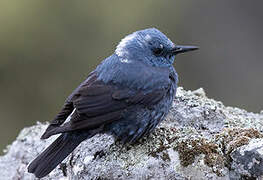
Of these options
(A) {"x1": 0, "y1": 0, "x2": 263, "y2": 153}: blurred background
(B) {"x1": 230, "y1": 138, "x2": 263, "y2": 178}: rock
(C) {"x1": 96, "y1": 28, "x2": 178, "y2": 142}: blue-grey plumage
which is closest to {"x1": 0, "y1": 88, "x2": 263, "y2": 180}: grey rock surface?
(B) {"x1": 230, "y1": 138, "x2": 263, "y2": 178}: rock

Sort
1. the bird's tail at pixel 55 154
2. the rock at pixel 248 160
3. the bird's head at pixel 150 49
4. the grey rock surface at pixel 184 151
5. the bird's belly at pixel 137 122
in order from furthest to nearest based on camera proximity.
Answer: the bird's head at pixel 150 49 < the bird's belly at pixel 137 122 < the bird's tail at pixel 55 154 < the grey rock surface at pixel 184 151 < the rock at pixel 248 160

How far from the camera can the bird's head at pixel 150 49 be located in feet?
17.5

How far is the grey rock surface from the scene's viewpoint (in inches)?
170

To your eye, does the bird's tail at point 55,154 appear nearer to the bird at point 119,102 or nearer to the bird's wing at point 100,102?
the bird at point 119,102

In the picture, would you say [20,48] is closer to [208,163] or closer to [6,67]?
[6,67]

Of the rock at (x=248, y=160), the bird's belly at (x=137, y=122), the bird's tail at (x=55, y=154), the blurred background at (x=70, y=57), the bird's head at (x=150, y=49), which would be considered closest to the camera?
the rock at (x=248, y=160)

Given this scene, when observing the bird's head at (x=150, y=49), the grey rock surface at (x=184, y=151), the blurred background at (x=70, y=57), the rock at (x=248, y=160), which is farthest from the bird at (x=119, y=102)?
the blurred background at (x=70, y=57)

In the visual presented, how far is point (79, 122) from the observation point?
15.7 ft

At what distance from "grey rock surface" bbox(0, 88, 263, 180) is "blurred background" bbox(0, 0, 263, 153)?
426 cm

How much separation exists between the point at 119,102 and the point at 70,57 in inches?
200

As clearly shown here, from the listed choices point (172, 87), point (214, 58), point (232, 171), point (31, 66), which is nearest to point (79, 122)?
point (172, 87)

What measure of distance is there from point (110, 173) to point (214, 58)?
665 centimetres

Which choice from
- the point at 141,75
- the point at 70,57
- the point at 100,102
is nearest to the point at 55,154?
the point at 100,102

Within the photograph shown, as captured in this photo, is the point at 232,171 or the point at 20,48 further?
the point at 20,48
